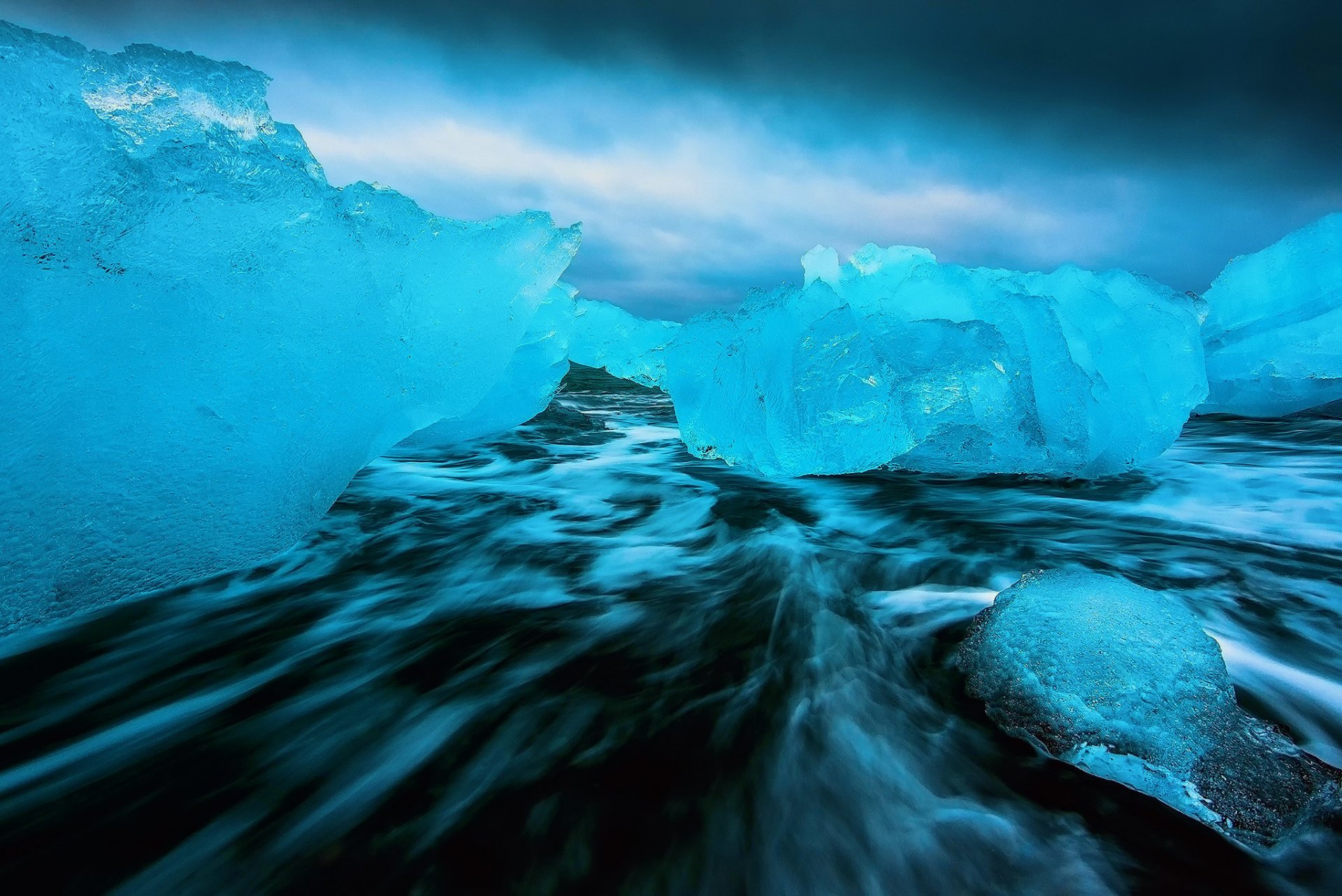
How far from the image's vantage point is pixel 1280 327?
20.0ft

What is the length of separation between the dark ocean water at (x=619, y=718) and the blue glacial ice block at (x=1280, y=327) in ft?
13.9

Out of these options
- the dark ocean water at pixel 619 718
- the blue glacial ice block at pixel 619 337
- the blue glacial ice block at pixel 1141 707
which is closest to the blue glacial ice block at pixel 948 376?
the dark ocean water at pixel 619 718

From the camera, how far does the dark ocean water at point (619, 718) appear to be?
1.16 meters

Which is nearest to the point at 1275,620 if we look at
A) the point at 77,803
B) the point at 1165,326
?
the point at 1165,326

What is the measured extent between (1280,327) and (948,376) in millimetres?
5326

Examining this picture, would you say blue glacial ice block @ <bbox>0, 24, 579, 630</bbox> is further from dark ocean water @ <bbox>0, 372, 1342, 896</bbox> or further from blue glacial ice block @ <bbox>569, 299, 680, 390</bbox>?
blue glacial ice block @ <bbox>569, 299, 680, 390</bbox>

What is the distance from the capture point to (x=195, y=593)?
2.37m

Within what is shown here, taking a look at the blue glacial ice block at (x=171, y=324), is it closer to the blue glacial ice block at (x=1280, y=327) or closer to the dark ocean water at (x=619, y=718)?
the dark ocean water at (x=619, y=718)

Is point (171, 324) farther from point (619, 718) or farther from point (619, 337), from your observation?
point (619, 337)

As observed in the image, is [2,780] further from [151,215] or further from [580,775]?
[151,215]

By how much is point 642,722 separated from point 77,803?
1.29 m

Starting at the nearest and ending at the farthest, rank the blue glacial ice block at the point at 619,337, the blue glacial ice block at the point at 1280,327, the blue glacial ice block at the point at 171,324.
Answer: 1. the blue glacial ice block at the point at 171,324
2. the blue glacial ice block at the point at 1280,327
3. the blue glacial ice block at the point at 619,337

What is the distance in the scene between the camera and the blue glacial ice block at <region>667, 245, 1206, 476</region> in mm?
3580

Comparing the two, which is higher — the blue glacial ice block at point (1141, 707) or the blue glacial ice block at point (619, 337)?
the blue glacial ice block at point (619, 337)
